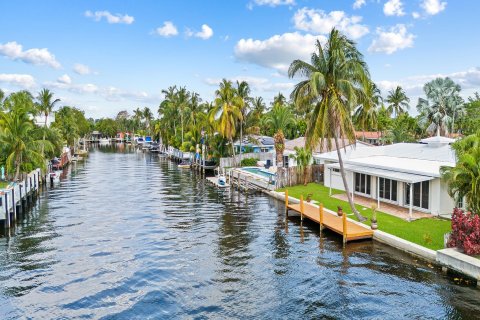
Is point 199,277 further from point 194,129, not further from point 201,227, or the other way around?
point 194,129

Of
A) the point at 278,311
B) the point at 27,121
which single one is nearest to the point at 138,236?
the point at 278,311

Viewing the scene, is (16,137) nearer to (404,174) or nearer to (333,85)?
(333,85)

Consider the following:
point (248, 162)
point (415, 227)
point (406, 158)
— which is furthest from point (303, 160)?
point (248, 162)

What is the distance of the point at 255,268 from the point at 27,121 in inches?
1286

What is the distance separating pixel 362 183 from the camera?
36438 millimetres

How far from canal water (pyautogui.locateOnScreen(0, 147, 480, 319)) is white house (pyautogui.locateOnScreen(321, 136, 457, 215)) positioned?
22.6ft

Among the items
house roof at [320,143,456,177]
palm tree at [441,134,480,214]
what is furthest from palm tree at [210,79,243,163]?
palm tree at [441,134,480,214]

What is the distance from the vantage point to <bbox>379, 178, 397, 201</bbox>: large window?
3236 cm

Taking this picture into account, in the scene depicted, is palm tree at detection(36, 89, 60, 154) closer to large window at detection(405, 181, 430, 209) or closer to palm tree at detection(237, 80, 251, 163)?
palm tree at detection(237, 80, 251, 163)

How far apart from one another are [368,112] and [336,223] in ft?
86.1

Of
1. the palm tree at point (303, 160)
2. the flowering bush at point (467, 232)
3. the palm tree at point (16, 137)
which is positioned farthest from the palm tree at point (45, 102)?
the flowering bush at point (467, 232)

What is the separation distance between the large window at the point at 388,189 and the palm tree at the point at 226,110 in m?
27.3

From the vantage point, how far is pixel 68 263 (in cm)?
2238

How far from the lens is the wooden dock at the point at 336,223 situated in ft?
81.4
